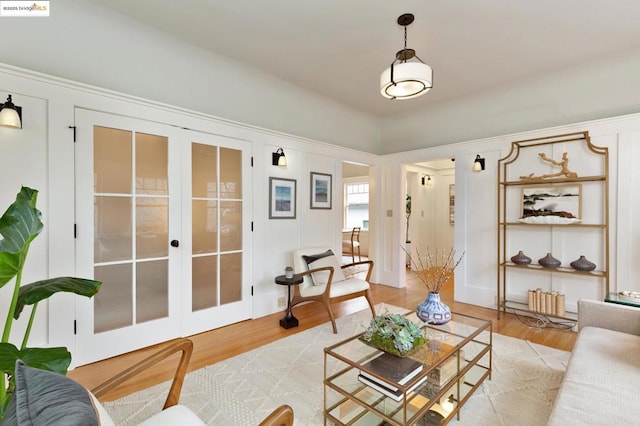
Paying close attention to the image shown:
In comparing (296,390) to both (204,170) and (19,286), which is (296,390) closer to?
(19,286)

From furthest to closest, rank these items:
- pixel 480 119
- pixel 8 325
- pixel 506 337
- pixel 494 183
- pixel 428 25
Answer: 1. pixel 480 119
2. pixel 494 183
3. pixel 506 337
4. pixel 428 25
5. pixel 8 325

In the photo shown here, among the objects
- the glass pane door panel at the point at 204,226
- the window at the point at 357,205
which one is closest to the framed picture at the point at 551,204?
the glass pane door panel at the point at 204,226

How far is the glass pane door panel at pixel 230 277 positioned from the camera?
3.30 m

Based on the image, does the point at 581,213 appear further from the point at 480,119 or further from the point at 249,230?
the point at 249,230

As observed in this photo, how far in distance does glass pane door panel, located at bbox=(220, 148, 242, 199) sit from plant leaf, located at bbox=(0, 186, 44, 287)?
1.91 meters

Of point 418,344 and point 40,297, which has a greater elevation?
point 40,297

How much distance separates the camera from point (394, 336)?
1.75m

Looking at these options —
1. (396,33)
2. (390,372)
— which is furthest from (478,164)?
(390,372)

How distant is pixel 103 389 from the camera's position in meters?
1.19

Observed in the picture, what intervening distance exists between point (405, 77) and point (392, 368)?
6.47 ft

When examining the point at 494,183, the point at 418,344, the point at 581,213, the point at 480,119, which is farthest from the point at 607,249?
the point at 418,344

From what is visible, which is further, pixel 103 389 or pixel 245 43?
pixel 245 43

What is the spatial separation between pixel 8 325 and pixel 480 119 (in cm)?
495

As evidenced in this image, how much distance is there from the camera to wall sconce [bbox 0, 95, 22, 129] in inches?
78.8
